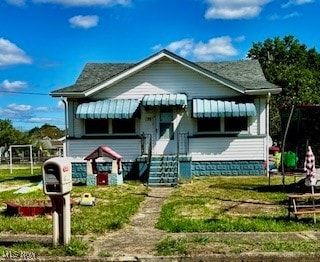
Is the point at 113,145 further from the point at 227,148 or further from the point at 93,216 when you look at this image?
the point at 93,216

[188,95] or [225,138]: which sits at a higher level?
[188,95]

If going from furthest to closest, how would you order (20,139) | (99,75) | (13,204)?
1. (20,139)
2. (99,75)
3. (13,204)

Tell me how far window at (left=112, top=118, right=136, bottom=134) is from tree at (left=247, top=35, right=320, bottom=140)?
1148cm

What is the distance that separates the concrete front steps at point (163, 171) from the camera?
678 inches

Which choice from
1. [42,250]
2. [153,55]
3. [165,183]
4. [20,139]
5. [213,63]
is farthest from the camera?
[20,139]

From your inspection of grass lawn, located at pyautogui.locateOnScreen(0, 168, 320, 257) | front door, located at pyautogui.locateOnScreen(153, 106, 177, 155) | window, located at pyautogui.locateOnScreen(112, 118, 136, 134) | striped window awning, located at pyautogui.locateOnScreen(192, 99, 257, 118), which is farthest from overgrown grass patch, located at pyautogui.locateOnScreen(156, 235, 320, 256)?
window, located at pyautogui.locateOnScreen(112, 118, 136, 134)

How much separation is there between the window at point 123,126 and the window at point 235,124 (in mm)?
3829

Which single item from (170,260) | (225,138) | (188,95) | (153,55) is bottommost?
(170,260)

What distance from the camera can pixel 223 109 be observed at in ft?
62.7

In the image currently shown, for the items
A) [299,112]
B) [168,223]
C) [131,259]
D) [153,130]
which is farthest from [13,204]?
[153,130]

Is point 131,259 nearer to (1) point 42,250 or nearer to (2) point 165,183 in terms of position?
(1) point 42,250

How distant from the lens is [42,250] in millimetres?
7332

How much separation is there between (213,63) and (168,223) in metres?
15.9

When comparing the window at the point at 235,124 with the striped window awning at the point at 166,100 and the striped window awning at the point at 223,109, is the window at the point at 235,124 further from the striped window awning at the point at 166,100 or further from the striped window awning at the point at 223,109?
the striped window awning at the point at 166,100
